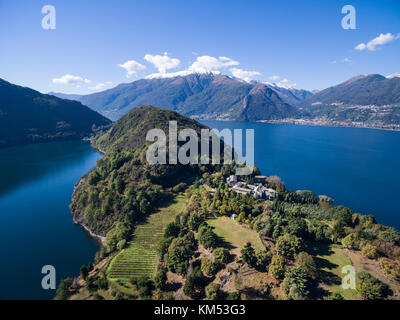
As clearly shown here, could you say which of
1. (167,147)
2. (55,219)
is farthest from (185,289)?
(167,147)

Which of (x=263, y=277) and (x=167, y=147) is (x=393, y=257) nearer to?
(x=263, y=277)

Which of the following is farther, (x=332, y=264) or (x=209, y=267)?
(x=209, y=267)

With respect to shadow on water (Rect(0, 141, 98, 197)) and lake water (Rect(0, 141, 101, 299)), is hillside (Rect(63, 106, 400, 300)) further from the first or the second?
shadow on water (Rect(0, 141, 98, 197))

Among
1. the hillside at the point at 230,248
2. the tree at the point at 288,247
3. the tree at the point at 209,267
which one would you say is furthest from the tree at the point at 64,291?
the tree at the point at 288,247

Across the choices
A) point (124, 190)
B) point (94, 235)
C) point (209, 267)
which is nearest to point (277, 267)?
point (209, 267)

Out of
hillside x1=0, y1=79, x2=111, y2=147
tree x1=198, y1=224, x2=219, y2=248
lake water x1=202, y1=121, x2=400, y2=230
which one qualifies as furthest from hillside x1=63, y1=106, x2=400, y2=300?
hillside x1=0, y1=79, x2=111, y2=147

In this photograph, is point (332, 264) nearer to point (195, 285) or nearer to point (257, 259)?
point (257, 259)

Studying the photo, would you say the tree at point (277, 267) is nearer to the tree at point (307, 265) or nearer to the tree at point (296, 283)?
the tree at point (296, 283)
